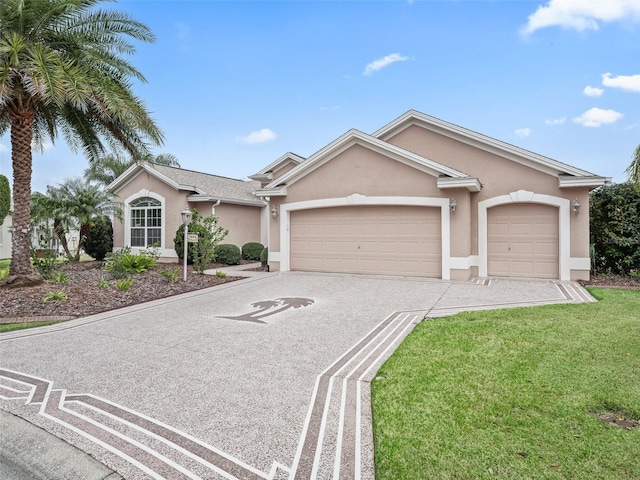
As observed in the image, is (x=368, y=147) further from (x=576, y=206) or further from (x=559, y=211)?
(x=576, y=206)

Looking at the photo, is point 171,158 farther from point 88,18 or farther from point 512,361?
point 512,361

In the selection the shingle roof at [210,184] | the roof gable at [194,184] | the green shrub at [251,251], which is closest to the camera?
the roof gable at [194,184]

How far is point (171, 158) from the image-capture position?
3403 centimetres

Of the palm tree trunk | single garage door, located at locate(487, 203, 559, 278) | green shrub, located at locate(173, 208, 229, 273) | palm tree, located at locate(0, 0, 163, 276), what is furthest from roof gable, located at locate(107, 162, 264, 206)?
single garage door, located at locate(487, 203, 559, 278)

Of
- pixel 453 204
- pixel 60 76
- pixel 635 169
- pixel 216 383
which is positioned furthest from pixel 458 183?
pixel 60 76

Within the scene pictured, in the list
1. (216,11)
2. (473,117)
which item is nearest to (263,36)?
(216,11)

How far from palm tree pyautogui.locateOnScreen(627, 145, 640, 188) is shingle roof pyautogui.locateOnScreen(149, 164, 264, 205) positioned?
601 inches

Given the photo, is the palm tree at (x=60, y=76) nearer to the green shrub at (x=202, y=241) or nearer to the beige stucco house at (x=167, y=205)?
the green shrub at (x=202, y=241)

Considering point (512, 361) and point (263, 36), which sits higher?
point (263, 36)

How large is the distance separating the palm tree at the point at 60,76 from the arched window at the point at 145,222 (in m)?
5.99

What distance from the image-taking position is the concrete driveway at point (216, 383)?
295 centimetres

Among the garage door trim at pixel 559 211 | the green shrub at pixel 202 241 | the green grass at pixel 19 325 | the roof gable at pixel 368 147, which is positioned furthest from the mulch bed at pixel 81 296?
the garage door trim at pixel 559 211

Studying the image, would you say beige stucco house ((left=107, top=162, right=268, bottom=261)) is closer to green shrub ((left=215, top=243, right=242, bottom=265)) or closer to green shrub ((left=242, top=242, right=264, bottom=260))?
green shrub ((left=242, top=242, right=264, bottom=260))

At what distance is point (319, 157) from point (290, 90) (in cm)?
646
